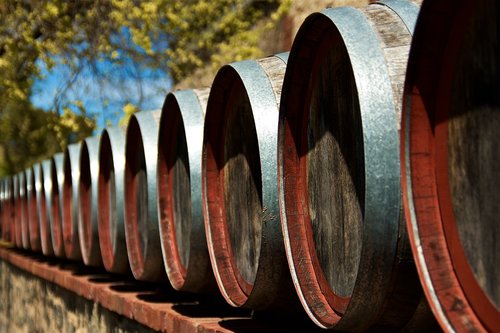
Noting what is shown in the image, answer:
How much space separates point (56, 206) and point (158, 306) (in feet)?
11.3

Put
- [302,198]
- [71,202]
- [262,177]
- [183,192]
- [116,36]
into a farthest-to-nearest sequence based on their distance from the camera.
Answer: [116,36] → [71,202] → [183,192] → [262,177] → [302,198]

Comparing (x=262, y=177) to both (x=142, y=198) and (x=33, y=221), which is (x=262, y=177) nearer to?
(x=142, y=198)

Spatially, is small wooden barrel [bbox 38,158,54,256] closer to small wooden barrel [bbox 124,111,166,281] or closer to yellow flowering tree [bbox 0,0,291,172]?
small wooden barrel [bbox 124,111,166,281]

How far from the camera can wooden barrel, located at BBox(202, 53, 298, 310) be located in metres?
2.70

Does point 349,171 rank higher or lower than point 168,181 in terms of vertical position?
lower

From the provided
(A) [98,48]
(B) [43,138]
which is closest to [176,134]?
(A) [98,48]

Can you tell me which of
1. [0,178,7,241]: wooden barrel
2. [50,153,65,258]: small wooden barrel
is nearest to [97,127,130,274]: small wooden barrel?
[50,153,65,258]: small wooden barrel

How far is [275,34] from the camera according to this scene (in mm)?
9875

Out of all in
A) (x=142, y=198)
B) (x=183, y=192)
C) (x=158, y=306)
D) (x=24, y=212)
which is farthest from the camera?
(x=24, y=212)

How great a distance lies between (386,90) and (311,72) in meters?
0.49

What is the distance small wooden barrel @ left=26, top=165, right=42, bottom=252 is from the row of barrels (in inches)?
166

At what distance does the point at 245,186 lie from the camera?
3.04m

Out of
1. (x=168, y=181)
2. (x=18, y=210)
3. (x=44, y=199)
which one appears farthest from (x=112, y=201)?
(x=18, y=210)

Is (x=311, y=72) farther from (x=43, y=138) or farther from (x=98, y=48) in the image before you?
(x=43, y=138)
